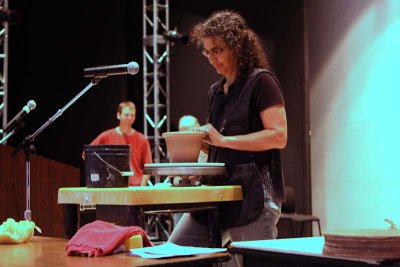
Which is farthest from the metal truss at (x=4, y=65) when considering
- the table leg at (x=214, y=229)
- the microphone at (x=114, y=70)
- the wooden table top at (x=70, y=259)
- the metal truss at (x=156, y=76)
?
the wooden table top at (x=70, y=259)

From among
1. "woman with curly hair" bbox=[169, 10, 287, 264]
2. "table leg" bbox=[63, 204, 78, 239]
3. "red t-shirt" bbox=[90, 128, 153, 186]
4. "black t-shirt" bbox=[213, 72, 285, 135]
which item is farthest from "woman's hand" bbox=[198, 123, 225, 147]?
"red t-shirt" bbox=[90, 128, 153, 186]

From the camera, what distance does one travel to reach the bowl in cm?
260

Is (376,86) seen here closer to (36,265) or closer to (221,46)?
(221,46)

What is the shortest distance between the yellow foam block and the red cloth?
1 centimetres

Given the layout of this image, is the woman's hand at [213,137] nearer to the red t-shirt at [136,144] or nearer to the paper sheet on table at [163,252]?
the paper sheet on table at [163,252]

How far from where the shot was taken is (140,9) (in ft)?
27.8

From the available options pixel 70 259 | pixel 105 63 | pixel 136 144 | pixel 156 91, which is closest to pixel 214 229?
pixel 70 259

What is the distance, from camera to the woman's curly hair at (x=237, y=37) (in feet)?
8.77

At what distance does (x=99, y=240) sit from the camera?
6.08 feet

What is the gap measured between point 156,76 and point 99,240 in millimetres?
6023

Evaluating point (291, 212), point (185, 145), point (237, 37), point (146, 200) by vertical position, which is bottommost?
point (291, 212)

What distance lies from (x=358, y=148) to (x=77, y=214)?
560 centimetres

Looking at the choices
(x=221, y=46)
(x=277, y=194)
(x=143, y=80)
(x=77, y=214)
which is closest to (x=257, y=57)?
(x=221, y=46)

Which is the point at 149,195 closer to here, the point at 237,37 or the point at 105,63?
the point at 237,37
